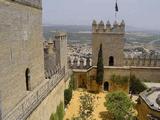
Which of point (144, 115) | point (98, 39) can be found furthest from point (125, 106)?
point (98, 39)

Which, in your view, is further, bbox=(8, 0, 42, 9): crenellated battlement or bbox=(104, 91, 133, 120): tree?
bbox=(104, 91, 133, 120): tree

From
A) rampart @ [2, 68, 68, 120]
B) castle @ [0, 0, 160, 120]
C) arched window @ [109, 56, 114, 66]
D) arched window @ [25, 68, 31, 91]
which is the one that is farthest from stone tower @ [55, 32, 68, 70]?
arched window @ [25, 68, 31, 91]

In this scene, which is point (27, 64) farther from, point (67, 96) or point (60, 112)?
point (67, 96)

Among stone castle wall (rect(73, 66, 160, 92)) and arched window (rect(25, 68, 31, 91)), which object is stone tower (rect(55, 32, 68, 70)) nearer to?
stone castle wall (rect(73, 66, 160, 92))

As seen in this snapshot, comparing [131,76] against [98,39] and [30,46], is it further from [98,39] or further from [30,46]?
[30,46]

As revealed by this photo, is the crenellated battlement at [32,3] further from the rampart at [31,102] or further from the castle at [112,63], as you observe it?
the castle at [112,63]

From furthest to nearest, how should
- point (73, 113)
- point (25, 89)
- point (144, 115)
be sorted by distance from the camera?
point (73, 113) < point (144, 115) < point (25, 89)

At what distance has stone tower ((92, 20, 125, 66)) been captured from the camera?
2717 centimetres

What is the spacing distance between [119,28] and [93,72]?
4.86 metres

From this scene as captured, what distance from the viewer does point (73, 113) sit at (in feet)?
69.9

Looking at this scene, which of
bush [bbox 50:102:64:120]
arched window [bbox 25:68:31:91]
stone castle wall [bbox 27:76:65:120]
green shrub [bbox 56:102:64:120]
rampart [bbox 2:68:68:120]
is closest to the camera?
rampart [bbox 2:68:68:120]

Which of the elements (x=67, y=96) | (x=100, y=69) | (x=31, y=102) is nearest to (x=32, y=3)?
(x=31, y=102)

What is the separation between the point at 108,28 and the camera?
27.2 m

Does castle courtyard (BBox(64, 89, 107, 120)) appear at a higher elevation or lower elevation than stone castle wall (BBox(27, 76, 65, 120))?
lower
